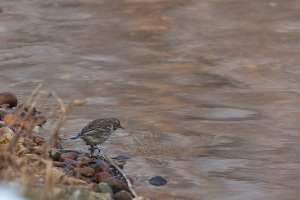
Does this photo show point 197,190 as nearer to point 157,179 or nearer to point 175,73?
point 157,179

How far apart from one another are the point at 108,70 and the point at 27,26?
2.91m

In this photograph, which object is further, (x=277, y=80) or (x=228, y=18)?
(x=228, y=18)

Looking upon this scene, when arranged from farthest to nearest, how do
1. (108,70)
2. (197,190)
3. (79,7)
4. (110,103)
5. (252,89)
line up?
1. (79,7)
2. (108,70)
3. (252,89)
4. (110,103)
5. (197,190)

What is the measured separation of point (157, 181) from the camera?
750cm

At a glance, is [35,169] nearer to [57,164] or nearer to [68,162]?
[57,164]

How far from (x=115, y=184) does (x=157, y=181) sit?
23.4 inches

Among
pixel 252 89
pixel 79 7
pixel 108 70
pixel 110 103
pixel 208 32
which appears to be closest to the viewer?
pixel 110 103

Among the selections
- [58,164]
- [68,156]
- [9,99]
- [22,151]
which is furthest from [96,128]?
[9,99]

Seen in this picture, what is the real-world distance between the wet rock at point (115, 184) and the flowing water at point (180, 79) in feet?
0.78

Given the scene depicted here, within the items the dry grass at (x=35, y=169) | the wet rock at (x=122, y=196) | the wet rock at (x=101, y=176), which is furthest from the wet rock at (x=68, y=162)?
the dry grass at (x=35, y=169)

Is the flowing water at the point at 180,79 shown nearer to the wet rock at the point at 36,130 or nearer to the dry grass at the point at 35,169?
the wet rock at the point at 36,130

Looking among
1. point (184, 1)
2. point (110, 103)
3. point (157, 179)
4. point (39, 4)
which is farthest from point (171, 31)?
point (157, 179)

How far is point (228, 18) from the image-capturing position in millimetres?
13945

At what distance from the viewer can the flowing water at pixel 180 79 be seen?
25.8ft
